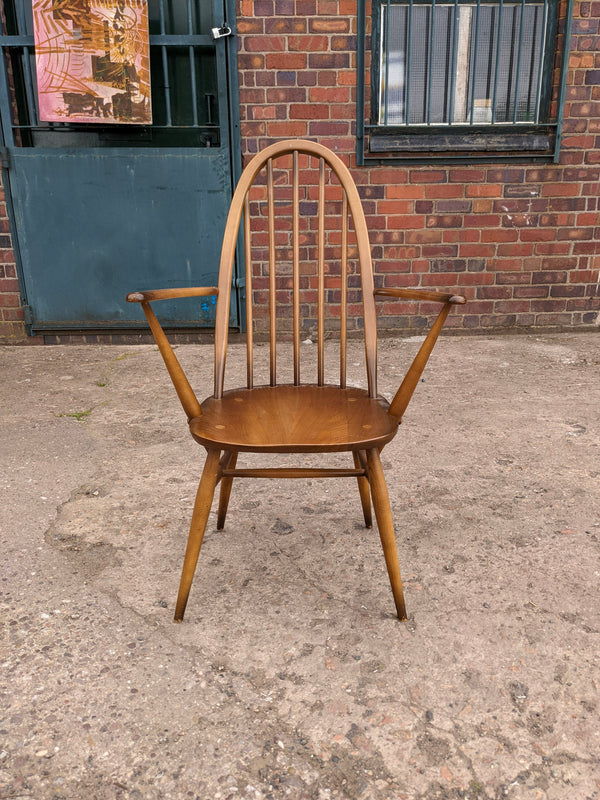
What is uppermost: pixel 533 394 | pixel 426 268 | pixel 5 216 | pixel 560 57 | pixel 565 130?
pixel 560 57

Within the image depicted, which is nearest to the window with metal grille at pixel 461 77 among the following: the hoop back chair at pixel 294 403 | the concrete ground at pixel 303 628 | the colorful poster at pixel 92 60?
the colorful poster at pixel 92 60

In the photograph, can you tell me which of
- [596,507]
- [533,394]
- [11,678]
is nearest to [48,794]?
[11,678]

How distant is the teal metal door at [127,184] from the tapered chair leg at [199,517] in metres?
2.23

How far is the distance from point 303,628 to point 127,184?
8.70ft

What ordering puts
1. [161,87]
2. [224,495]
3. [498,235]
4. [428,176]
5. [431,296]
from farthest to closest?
Answer: 1. [498,235]
2. [428,176]
3. [161,87]
4. [224,495]
5. [431,296]

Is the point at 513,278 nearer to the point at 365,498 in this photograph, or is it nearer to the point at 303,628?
the point at 365,498

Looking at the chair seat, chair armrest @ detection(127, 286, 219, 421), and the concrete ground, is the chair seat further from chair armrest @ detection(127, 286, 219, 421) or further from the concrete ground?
the concrete ground

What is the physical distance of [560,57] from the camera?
308cm

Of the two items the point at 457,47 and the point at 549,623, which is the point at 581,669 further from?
the point at 457,47

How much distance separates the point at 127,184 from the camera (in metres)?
3.14

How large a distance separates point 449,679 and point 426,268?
2.60 meters

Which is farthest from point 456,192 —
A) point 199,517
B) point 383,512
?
point 199,517

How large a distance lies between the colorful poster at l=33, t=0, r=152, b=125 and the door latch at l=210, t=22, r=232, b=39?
34cm

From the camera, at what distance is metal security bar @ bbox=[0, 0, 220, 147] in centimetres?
297
